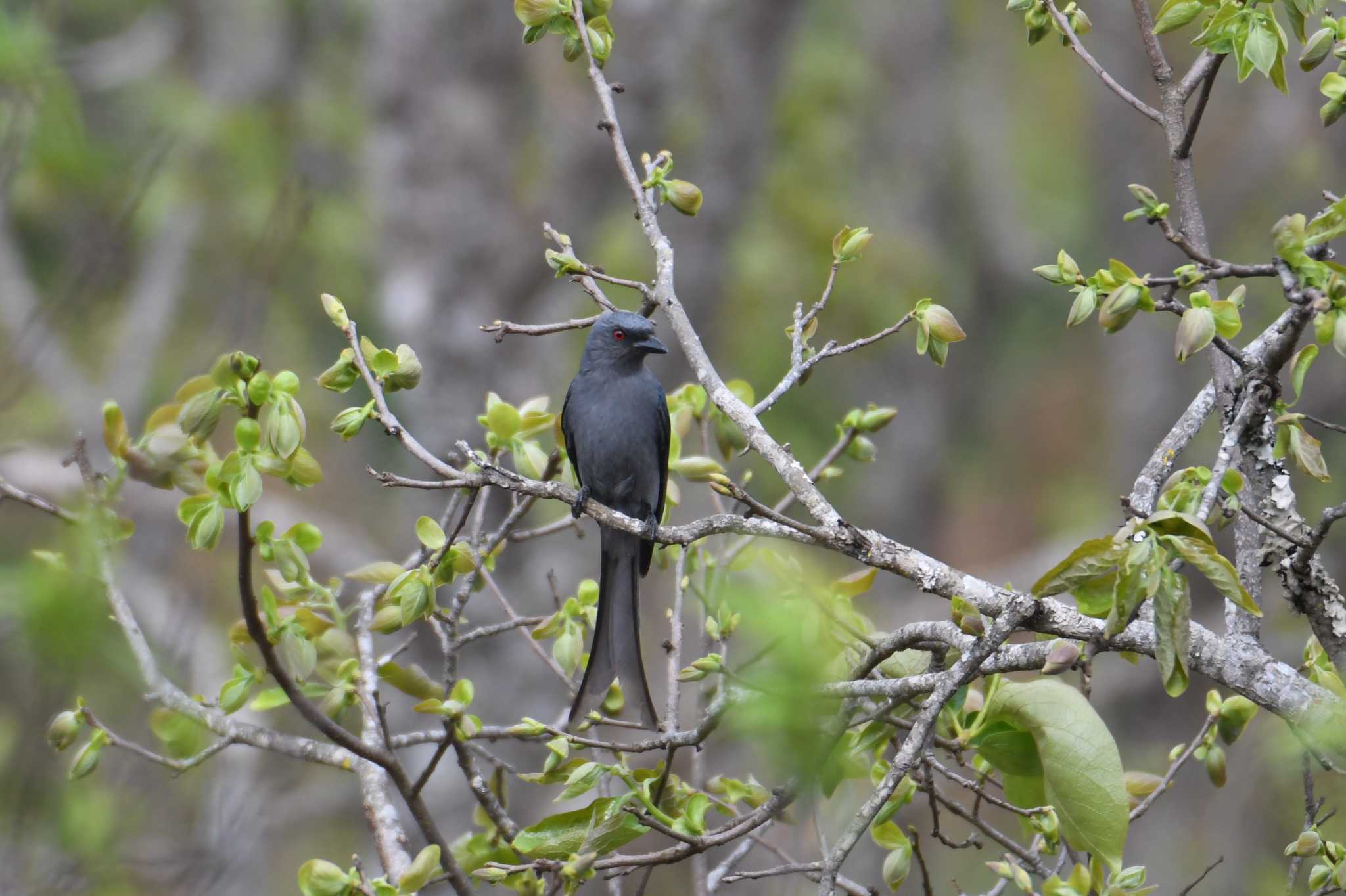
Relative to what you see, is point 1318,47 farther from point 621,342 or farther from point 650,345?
point 621,342

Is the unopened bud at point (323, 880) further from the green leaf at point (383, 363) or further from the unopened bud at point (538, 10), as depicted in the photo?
the unopened bud at point (538, 10)

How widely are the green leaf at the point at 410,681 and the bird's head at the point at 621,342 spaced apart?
2283 mm

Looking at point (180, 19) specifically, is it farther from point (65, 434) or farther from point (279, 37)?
point (65, 434)

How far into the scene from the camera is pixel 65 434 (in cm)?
1037

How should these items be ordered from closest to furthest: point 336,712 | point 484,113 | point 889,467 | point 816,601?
1. point 816,601
2. point 336,712
3. point 484,113
4. point 889,467

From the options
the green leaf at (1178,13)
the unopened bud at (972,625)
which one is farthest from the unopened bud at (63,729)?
the green leaf at (1178,13)

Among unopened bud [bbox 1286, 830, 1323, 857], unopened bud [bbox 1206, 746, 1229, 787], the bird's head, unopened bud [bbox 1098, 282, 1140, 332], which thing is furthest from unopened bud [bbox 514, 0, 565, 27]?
unopened bud [bbox 1286, 830, 1323, 857]

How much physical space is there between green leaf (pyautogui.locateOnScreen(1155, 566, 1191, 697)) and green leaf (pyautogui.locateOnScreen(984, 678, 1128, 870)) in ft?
1.24

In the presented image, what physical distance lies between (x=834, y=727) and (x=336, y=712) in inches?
51.2

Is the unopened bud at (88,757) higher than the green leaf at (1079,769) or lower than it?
higher

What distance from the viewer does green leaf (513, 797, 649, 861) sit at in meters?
2.55

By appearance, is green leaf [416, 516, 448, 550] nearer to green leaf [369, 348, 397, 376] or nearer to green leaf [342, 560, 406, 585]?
green leaf [342, 560, 406, 585]

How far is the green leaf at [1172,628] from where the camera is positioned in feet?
6.44

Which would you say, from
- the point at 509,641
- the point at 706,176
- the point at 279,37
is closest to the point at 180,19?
the point at 279,37
